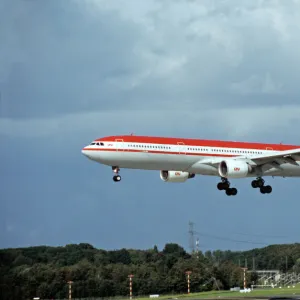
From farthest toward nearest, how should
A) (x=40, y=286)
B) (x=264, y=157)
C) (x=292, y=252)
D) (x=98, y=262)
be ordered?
(x=292, y=252) < (x=98, y=262) < (x=264, y=157) < (x=40, y=286)

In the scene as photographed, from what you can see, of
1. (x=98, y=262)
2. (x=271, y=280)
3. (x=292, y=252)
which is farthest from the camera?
(x=292, y=252)

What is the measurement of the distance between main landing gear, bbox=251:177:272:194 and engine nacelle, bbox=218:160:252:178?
6306mm

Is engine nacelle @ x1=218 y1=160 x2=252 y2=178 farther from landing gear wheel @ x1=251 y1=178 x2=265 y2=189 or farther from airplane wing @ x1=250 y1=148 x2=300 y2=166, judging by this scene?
landing gear wheel @ x1=251 y1=178 x2=265 y2=189

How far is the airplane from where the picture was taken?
9056 centimetres

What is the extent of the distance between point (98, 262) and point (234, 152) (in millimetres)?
42855

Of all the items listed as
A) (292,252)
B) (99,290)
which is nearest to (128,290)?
(99,290)

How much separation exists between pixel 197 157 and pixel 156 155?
5.52 m

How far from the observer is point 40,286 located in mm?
89125

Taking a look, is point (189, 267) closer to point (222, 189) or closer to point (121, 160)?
point (222, 189)

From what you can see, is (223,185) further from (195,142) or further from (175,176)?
(195,142)

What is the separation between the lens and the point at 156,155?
300ft

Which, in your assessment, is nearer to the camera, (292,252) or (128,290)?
(128,290)

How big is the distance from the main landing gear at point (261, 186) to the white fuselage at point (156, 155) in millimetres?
7454

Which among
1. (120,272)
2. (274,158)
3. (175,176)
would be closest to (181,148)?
(175,176)
